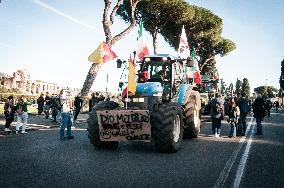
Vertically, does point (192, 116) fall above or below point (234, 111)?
below

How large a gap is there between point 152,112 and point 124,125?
75 cm

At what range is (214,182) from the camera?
555 cm

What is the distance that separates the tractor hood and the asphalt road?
4.82ft

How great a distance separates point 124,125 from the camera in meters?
8.39

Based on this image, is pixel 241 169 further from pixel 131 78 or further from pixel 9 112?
pixel 9 112

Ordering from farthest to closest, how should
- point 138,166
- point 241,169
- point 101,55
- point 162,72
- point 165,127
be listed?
point 101,55
point 162,72
point 165,127
point 138,166
point 241,169

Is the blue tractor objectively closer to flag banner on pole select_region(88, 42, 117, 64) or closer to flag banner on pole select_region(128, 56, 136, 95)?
flag banner on pole select_region(128, 56, 136, 95)

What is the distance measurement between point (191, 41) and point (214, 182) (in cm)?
3777

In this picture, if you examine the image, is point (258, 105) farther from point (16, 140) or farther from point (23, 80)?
point (23, 80)

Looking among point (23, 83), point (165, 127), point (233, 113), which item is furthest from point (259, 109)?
point (23, 83)

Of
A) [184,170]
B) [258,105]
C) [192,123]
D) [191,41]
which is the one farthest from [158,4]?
[184,170]

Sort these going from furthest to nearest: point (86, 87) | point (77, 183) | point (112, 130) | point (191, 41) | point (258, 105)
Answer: point (191, 41) < point (86, 87) < point (258, 105) < point (112, 130) < point (77, 183)

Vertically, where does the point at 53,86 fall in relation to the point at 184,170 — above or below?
above

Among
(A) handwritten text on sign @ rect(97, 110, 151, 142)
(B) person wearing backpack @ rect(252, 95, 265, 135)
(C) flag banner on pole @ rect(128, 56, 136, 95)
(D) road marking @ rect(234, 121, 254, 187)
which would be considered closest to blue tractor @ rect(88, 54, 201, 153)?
(A) handwritten text on sign @ rect(97, 110, 151, 142)
